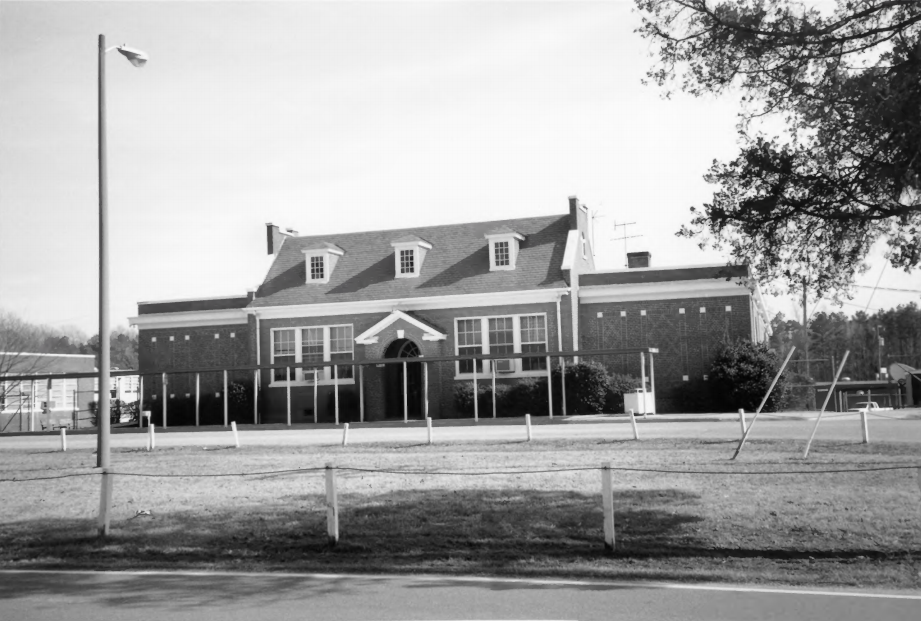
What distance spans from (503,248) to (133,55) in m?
26.6

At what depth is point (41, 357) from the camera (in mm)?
66625

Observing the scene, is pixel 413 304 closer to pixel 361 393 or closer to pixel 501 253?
pixel 501 253

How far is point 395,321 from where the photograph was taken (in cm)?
4309

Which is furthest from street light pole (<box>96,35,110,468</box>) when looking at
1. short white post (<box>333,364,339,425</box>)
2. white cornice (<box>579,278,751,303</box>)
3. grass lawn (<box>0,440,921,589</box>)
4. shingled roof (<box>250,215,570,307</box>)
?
white cornice (<box>579,278,751,303</box>)

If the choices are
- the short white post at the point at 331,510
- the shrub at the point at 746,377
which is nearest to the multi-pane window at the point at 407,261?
the shrub at the point at 746,377

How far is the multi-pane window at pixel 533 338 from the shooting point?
4191cm

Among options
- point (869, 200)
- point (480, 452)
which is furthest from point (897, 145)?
point (480, 452)

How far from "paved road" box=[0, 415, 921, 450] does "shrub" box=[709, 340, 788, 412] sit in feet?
23.0

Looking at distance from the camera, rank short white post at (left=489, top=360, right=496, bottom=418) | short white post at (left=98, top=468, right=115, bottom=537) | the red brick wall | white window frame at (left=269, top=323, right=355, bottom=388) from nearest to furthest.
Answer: short white post at (left=98, top=468, right=115, bottom=537), short white post at (left=489, top=360, right=496, bottom=418), the red brick wall, white window frame at (left=269, top=323, right=355, bottom=388)

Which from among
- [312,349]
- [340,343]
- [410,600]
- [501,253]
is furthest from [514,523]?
[312,349]

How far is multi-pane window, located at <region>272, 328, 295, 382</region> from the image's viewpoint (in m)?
46.0

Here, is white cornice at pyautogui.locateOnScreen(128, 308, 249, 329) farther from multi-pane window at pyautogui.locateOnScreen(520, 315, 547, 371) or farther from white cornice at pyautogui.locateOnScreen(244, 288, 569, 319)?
multi-pane window at pyautogui.locateOnScreen(520, 315, 547, 371)

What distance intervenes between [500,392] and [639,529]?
2765cm

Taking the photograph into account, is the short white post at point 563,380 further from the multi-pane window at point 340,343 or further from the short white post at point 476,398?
the multi-pane window at point 340,343
